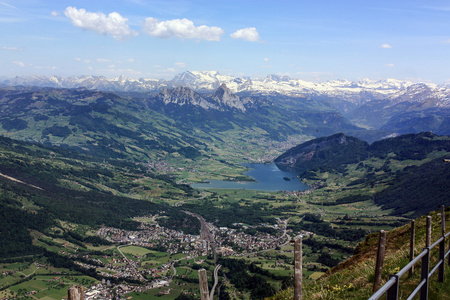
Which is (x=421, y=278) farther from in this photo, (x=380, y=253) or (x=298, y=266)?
(x=298, y=266)

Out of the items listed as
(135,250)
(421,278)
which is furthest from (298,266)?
(135,250)

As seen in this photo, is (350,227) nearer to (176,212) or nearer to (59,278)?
(176,212)

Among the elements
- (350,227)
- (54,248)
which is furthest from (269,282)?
(54,248)

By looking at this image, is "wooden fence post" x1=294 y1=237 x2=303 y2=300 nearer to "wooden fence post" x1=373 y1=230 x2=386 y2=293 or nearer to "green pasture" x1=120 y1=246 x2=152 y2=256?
"wooden fence post" x1=373 y1=230 x2=386 y2=293

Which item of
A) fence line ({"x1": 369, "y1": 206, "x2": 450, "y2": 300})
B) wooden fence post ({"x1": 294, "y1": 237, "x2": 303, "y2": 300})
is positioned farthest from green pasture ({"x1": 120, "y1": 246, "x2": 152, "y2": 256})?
fence line ({"x1": 369, "y1": 206, "x2": 450, "y2": 300})

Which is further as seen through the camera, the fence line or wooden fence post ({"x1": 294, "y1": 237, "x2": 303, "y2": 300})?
wooden fence post ({"x1": 294, "y1": 237, "x2": 303, "y2": 300})

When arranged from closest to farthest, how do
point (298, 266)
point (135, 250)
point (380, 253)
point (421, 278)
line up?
point (421, 278), point (380, 253), point (298, 266), point (135, 250)

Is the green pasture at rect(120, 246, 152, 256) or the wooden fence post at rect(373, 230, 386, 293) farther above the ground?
the wooden fence post at rect(373, 230, 386, 293)

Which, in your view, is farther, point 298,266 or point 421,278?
point 298,266

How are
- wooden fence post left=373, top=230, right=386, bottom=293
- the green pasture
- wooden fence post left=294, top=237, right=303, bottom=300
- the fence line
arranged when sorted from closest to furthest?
the fence line < wooden fence post left=373, top=230, right=386, bottom=293 < wooden fence post left=294, top=237, right=303, bottom=300 < the green pasture

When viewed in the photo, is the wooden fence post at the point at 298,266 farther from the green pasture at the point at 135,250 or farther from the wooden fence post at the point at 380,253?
the green pasture at the point at 135,250

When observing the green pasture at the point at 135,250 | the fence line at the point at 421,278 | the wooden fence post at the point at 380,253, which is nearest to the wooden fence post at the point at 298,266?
the wooden fence post at the point at 380,253
